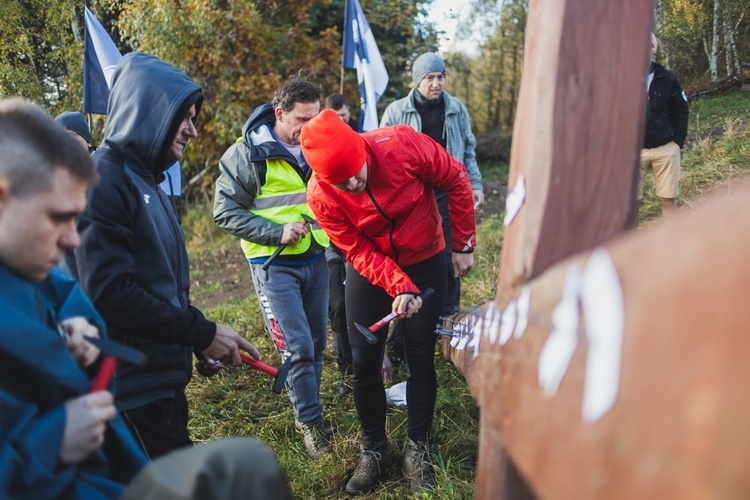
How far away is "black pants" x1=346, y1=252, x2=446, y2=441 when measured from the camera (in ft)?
11.2

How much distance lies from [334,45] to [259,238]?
8.42 meters

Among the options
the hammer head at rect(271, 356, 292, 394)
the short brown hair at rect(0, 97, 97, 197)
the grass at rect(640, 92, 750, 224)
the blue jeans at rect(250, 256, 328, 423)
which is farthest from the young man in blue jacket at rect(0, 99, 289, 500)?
the grass at rect(640, 92, 750, 224)

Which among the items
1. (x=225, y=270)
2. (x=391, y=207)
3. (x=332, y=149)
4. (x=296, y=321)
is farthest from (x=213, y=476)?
(x=225, y=270)

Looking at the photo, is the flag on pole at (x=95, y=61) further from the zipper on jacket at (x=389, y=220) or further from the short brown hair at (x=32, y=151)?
the short brown hair at (x=32, y=151)

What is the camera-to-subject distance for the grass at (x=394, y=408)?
11.5 ft

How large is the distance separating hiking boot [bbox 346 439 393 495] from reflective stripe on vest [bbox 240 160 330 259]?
1.28 metres

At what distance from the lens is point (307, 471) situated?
3596 mm

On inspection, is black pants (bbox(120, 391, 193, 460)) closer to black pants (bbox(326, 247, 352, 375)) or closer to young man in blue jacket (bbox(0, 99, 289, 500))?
young man in blue jacket (bbox(0, 99, 289, 500))

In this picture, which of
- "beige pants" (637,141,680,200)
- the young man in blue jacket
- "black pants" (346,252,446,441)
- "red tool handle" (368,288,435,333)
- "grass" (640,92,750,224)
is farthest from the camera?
"beige pants" (637,141,680,200)

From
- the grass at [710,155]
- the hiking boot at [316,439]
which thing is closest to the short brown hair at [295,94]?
the hiking boot at [316,439]

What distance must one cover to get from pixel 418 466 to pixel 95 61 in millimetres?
5360

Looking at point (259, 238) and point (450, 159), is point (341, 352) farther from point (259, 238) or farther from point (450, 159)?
point (450, 159)

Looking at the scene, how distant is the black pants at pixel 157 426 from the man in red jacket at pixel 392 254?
3.81 feet

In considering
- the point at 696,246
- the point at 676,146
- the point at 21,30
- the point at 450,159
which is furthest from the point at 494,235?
the point at 696,246
